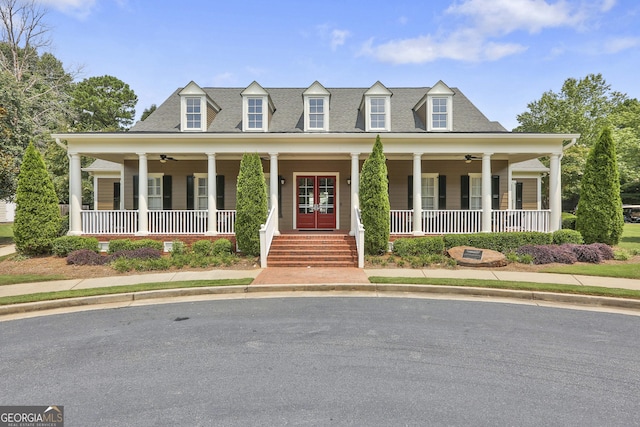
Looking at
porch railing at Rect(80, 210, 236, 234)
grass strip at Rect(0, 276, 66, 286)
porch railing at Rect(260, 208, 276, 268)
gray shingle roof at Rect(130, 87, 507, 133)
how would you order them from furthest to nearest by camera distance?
gray shingle roof at Rect(130, 87, 507, 133) < porch railing at Rect(80, 210, 236, 234) < porch railing at Rect(260, 208, 276, 268) < grass strip at Rect(0, 276, 66, 286)

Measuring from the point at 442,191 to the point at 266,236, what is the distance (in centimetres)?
875

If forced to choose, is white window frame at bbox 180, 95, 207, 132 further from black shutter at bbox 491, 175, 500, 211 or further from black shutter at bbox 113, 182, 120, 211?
black shutter at bbox 491, 175, 500, 211

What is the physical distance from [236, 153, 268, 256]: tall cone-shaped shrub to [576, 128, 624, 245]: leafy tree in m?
11.9

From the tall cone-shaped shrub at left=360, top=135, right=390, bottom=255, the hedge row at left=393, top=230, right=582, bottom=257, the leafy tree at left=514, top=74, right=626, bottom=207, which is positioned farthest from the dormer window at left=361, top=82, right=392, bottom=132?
the leafy tree at left=514, top=74, right=626, bottom=207

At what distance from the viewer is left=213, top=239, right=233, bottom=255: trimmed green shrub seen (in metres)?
11.7

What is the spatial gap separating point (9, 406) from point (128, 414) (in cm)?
131

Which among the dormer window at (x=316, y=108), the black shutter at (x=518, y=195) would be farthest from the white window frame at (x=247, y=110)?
the black shutter at (x=518, y=195)

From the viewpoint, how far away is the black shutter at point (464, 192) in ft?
51.1

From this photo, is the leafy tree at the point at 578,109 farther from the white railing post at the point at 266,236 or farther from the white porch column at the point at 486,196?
the white railing post at the point at 266,236

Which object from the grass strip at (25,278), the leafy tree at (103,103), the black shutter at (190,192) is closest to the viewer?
the grass strip at (25,278)

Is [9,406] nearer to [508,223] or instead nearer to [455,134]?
[455,134]

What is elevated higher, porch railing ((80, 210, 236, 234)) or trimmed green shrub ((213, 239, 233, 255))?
porch railing ((80, 210, 236, 234))

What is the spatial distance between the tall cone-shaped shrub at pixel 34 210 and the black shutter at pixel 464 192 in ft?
53.7

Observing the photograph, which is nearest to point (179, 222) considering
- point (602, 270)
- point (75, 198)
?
point (75, 198)
